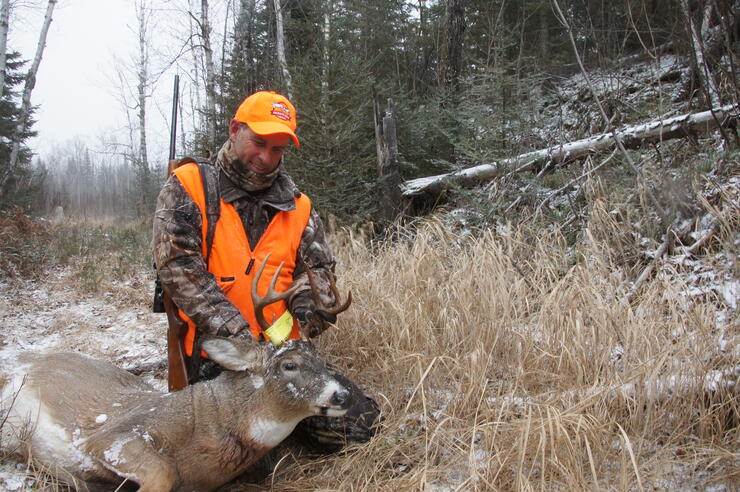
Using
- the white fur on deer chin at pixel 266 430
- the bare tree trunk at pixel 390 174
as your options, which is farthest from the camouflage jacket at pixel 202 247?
the bare tree trunk at pixel 390 174

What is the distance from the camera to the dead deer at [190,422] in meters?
2.33

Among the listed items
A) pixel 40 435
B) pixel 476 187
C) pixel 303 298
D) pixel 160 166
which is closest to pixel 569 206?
pixel 476 187

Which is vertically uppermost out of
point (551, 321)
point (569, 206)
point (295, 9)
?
point (295, 9)

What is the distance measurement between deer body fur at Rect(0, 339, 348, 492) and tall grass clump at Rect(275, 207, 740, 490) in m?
0.47

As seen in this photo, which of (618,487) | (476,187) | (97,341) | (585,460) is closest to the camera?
(618,487)

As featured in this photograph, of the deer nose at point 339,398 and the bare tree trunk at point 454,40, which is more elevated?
the bare tree trunk at point 454,40

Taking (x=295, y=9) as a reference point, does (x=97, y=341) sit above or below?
below

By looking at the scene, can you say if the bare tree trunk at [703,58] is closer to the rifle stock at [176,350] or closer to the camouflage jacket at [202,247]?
the camouflage jacket at [202,247]

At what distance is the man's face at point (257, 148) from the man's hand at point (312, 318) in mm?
836

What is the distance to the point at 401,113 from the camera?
28.1 ft

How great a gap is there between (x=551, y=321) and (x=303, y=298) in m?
1.58

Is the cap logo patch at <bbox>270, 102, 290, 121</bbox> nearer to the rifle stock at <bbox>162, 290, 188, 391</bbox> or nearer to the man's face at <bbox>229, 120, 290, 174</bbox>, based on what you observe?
the man's face at <bbox>229, 120, 290, 174</bbox>

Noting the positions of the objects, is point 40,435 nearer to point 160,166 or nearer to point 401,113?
point 401,113


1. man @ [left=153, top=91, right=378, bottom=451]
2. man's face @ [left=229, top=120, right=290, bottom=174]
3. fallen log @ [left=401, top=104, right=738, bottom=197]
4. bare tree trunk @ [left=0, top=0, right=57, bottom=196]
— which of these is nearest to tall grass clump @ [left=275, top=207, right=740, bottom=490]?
man @ [left=153, top=91, right=378, bottom=451]
